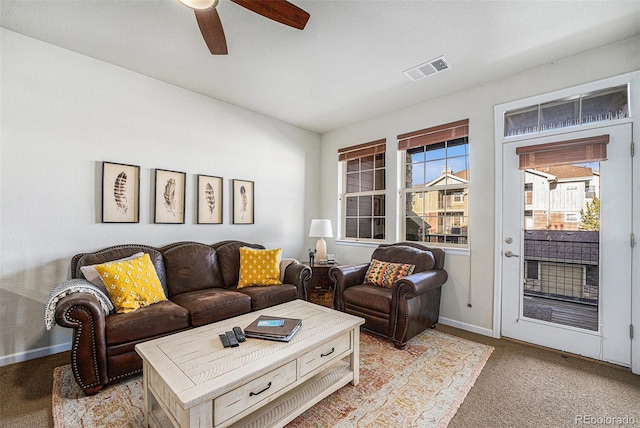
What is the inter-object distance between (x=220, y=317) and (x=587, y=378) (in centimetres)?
301

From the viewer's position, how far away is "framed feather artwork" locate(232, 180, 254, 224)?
379 cm

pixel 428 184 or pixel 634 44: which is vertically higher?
pixel 634 44

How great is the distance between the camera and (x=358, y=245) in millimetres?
4285

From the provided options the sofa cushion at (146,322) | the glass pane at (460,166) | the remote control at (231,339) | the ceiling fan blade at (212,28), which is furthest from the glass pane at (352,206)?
the remote control at (231,339)

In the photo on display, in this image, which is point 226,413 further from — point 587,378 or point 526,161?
point 526,161

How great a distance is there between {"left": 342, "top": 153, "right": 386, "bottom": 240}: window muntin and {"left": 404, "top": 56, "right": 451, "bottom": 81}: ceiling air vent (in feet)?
4.37

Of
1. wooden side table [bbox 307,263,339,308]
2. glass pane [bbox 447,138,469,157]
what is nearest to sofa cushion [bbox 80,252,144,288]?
wooden side table [bbox 307,263,339,308]

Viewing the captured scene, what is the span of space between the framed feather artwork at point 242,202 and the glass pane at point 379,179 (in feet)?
6.01

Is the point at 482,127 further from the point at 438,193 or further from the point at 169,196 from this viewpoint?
the point at 169,196

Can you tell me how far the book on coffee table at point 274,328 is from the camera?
5.73 feet

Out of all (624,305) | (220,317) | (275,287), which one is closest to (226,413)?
(220,317)

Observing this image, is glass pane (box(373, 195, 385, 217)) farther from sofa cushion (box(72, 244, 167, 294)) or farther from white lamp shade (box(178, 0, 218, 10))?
white lamp shade (box(178, 0, 218, 10))

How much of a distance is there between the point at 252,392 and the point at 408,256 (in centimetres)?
233

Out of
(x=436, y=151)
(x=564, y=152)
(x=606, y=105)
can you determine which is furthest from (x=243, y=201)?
(x=606, y=105)
